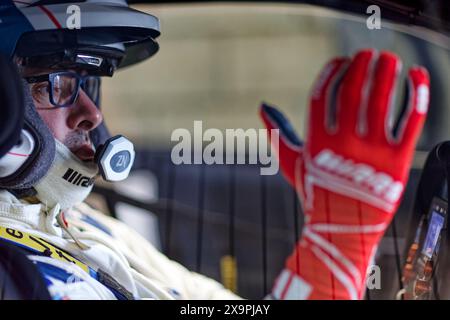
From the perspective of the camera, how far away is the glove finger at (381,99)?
147 cm

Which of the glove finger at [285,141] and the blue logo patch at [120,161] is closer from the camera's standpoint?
the blue logo patch at [120,161]

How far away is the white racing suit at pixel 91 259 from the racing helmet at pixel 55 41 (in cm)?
6

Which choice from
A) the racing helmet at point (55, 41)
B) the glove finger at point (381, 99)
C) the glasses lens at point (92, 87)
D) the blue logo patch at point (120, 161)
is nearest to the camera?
the racing helmet at point (55, 41)

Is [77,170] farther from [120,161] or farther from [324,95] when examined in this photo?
[324,95]

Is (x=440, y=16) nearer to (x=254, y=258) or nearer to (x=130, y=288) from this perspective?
(x=130, y=288)

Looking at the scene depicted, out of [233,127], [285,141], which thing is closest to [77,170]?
[233,127]

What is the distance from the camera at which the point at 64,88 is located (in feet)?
4.00

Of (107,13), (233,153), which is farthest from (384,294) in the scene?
(107,13)

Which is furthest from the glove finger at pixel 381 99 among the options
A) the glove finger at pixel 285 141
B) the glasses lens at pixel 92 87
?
the glasses lens at pixel 92 87

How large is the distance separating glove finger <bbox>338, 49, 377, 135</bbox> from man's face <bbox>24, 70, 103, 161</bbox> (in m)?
0.53

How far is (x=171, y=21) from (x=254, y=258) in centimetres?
62

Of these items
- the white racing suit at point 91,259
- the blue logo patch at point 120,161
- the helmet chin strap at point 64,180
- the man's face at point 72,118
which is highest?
the man's face at point 72,118

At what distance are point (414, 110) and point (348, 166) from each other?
0.57 feet

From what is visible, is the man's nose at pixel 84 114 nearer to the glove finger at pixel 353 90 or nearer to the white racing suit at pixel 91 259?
the white racing suit at pixel 91 259
